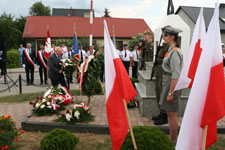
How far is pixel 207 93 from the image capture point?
1.94 meters

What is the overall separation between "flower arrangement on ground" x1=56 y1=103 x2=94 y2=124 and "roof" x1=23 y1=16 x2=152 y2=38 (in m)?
23.1

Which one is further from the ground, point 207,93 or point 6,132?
point 207,93

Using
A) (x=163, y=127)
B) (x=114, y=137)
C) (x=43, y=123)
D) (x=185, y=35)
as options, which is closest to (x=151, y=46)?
(x=185, y=35)

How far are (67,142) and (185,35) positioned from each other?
443 cm

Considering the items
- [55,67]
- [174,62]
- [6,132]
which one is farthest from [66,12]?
[174,62]

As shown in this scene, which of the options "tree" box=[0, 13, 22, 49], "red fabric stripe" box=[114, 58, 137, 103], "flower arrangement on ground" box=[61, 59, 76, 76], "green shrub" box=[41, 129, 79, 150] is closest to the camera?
"red fabric stripe" box=[114, 58, 137, 103]

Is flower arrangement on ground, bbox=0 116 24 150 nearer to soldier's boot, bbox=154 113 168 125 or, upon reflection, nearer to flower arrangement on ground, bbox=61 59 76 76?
soldier's boot, bbox=154 113 168 125

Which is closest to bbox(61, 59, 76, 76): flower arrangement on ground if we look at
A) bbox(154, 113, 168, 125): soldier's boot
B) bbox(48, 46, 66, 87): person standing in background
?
bbox(48, 46, 66, 87): person standing in background

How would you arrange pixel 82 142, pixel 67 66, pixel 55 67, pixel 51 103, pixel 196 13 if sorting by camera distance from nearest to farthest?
pixel 82 142
pixel 51 103
pixel 67 66
pixel 55 67
pixel 196 13

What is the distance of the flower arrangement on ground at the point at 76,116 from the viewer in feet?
16.1

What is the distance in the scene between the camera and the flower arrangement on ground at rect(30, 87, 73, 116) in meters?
5.54

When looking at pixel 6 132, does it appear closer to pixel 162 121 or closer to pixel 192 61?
pixel 162 121

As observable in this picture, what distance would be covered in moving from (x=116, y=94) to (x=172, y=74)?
1309 millimetres

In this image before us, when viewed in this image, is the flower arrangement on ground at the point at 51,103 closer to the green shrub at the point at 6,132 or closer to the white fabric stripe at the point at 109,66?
the green shrub at the point at 6,132
